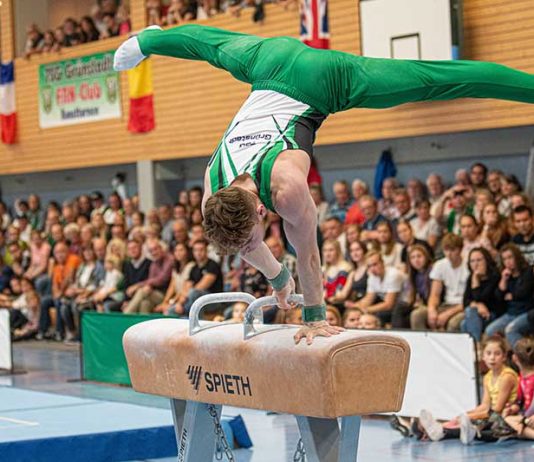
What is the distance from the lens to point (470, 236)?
9.92 meters

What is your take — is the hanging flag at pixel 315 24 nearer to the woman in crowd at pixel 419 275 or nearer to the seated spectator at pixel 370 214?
the seated spectator at pixel 370 214

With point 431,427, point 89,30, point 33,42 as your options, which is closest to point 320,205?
point 431,427

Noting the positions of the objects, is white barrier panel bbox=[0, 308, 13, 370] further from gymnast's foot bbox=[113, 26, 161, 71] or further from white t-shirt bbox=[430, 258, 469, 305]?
gymnast's foot bbox=[113, 26, 161, 71]

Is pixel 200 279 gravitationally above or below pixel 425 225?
below

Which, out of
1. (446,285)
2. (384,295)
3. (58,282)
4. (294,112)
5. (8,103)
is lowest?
(58,282)

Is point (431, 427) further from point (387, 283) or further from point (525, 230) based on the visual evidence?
point (387, 283)

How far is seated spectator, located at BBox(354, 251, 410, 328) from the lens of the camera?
996 centimetres

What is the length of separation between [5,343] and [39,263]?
377cm

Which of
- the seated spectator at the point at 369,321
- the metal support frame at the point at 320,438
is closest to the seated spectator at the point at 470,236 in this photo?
the seated spectator at the point at 369,321

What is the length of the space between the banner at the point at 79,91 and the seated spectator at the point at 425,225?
6944 mm

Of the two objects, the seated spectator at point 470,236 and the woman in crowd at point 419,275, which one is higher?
the seated spectator at point 470,236

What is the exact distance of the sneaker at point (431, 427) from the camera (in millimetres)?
8023

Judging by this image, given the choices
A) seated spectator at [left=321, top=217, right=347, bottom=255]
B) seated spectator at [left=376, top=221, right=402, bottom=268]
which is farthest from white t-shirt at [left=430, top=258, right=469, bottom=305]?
seated spectator at [left=321, top=217, right=347, bottom=255]

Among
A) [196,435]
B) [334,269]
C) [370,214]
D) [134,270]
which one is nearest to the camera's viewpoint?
[196,435]
